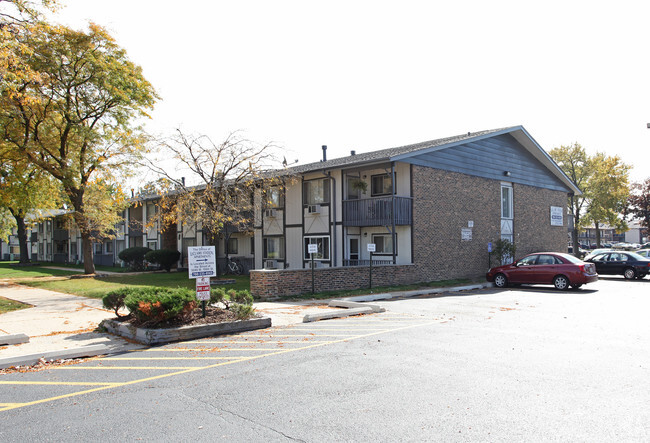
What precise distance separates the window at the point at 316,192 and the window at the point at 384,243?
9.86 feet

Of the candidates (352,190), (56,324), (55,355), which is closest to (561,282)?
(352,190)

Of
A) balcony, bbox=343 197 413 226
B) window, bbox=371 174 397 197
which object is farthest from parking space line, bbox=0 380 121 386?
window, bbox=371 174 397 197

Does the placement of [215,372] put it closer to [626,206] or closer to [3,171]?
[3,171]

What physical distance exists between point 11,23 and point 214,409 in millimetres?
14544

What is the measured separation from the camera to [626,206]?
1967 inches

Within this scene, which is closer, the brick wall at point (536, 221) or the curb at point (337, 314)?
the curb at point (337, 314)

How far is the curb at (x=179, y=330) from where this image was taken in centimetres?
938

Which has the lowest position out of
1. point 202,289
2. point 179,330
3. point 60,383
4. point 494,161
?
point 60,383

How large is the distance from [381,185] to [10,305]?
15.6 metres

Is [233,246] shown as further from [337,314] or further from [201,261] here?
[201,261]

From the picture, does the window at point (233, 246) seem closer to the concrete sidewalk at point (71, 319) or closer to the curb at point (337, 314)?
the concrete sidewalk at point (71, 319)

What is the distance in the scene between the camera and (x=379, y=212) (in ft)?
71.0

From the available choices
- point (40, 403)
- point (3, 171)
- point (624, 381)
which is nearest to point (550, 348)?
point (624, 381)

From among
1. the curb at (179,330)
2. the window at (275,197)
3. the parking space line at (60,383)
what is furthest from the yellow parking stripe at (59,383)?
the window at (275,197)
